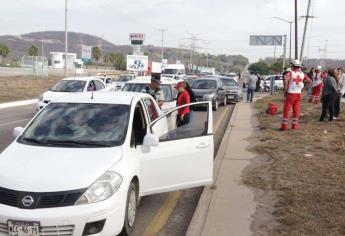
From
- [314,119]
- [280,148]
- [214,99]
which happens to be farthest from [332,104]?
[214,99]

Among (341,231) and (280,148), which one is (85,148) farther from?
(280,148)

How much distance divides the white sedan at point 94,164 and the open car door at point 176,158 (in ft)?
0.04

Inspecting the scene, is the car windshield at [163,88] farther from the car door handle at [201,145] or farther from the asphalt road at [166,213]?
the car door handle at [201,145]

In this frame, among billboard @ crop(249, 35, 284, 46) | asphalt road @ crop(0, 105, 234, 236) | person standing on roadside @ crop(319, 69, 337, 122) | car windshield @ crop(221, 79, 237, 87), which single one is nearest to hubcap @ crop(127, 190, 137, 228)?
asphalt road @ crop(0, 105, 234, 236)

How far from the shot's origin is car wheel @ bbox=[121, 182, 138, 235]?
5.53 metres

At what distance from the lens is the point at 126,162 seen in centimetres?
563

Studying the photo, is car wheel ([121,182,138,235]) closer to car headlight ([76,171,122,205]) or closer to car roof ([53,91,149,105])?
car headlight ([76,171,122,205])

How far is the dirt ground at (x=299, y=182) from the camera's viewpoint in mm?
5945

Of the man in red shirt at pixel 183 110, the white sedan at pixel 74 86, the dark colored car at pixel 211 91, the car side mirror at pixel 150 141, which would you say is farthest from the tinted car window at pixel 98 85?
the car side mirror at pixel 150 141

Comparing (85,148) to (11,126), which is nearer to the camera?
(85,148)

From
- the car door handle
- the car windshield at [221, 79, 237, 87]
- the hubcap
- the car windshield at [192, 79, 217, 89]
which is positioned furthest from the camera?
the car windshield at [221, 79, 237, 87]

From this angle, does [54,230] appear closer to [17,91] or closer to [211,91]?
[211,91]

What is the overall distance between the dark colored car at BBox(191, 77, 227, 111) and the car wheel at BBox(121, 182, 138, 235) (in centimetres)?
1784

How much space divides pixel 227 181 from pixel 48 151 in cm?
350
